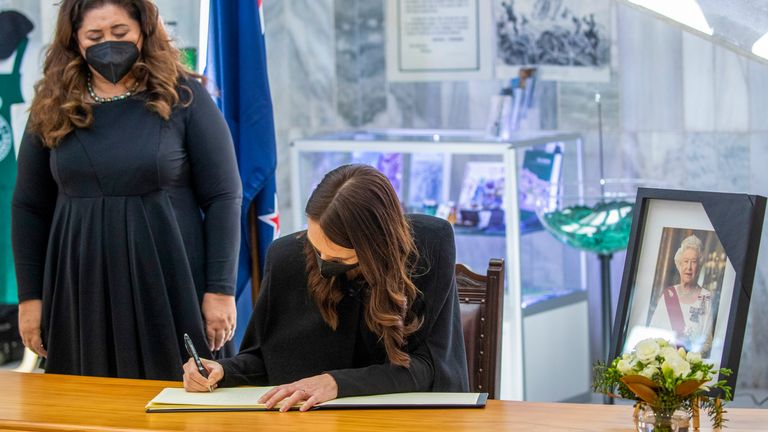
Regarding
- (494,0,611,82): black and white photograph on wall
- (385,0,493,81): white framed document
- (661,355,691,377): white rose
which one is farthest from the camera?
(385,0,493,81): white framed document

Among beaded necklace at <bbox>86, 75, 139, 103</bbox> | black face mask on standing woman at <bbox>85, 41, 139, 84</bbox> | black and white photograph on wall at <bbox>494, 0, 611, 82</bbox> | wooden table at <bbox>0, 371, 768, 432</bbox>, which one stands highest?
black and white photograph on wall at <bbox>494, 0, 611, 82</bbox>

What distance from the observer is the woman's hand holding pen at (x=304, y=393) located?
2662mm

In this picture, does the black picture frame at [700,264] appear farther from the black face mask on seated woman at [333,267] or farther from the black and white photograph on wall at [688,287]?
the black face mask on seated woman at [333,267]

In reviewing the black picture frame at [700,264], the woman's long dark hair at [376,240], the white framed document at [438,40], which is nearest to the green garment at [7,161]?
the white framed document at [438,40]

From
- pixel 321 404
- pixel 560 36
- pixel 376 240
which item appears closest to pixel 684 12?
pixel 376 240

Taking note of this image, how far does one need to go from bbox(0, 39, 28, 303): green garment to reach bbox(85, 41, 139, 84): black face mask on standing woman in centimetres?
157

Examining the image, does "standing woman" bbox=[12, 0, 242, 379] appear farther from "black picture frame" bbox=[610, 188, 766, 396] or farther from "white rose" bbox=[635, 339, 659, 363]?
"white rose" bbox=[635, 339, 659, 363]

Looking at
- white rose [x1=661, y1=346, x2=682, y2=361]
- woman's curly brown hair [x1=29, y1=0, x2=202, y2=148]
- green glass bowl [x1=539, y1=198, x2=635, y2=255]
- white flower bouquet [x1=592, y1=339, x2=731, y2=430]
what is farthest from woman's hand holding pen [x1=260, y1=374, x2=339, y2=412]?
green glass bowl [x1=539, y1=198, x2=635, y2=255]

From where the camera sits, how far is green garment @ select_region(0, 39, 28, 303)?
4961 millimetres

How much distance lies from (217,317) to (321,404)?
101 cm

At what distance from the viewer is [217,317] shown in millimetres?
3615

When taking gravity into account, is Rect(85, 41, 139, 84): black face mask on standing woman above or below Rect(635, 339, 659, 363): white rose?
above

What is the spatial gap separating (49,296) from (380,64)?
2.78 meters

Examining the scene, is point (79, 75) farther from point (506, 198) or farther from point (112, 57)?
point (506, 198)
